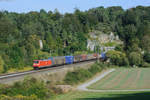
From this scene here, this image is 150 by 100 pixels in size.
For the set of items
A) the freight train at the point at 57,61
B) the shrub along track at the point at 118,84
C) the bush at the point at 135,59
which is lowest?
the bush at the point at 135,59

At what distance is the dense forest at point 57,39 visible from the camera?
83.1 meters

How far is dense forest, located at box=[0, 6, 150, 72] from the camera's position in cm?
8312

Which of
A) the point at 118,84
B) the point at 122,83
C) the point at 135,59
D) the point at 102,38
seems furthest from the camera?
the point at 102,38

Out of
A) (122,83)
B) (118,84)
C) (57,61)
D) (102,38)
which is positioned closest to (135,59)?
(57,61)

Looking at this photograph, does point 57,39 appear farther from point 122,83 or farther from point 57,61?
point 122,83

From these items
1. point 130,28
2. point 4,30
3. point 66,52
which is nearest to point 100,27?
point 130,28

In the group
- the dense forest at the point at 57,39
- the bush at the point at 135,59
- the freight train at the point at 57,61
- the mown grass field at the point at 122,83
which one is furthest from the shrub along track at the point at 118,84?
the bush at the point at 135,59

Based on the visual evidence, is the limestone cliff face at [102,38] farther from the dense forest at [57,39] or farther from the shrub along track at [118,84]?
the shrub along track at [118,84]

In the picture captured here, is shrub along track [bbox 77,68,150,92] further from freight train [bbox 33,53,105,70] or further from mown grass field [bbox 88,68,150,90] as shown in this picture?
freight train [bbox 33,53,105,70]

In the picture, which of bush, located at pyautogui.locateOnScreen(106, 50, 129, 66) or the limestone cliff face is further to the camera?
the limestone cliff face

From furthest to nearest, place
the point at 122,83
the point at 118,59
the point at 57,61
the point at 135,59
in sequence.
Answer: the point at 118,59 < the point at 135,59 < the point at 57,61 < the point at 122,83

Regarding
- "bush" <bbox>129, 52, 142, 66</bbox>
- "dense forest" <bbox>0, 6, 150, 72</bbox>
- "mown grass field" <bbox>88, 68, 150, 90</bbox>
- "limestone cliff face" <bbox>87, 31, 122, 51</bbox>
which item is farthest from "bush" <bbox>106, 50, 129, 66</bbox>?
"mown grass field" <bbox>88, 68, 150, 90</bbox>

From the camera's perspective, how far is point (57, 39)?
133250 mm

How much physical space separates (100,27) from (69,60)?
98522 millimetres
